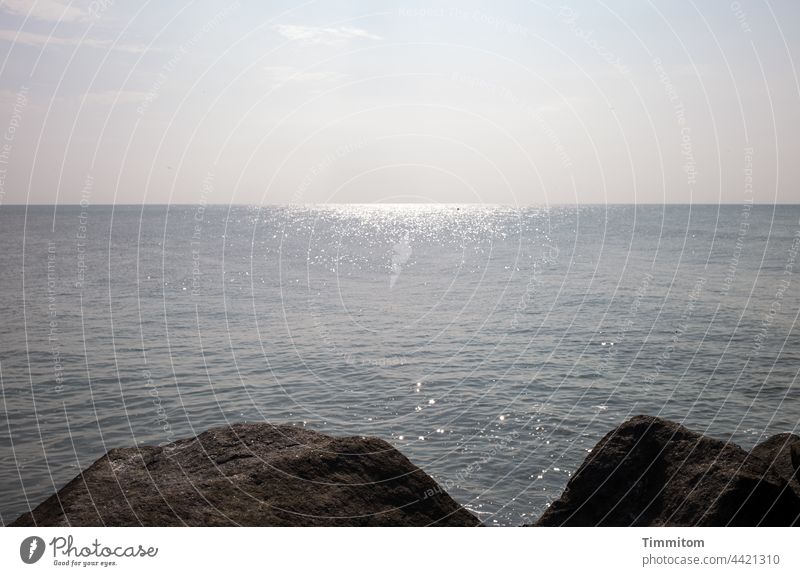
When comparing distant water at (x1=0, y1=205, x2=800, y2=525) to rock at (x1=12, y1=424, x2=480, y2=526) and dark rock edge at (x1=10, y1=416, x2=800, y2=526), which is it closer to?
dark rock edge at (x1=10, y1=416, x2=800, y2=526)

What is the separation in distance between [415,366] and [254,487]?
20430mm

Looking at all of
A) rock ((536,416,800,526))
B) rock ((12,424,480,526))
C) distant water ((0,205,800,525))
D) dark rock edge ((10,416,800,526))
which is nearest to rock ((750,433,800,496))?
dark rock edge ((10,416,800,526))

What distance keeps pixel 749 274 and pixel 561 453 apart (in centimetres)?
4980

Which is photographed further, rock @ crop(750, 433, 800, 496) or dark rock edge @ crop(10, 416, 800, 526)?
rock @ crop(750, 433, 800, 496)

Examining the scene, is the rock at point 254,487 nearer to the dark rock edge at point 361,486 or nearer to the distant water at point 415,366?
the dark rock edge at point 361,486

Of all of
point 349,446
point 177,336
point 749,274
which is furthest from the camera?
point 749,274

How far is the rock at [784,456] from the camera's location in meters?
10.5

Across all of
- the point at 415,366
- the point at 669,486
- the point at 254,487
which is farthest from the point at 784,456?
the point at 415,366

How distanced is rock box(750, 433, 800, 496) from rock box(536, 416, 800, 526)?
809 millimetres

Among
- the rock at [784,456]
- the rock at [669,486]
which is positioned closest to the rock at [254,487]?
the rock at [669,486]

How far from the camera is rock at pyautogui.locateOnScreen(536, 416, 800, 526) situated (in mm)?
9141

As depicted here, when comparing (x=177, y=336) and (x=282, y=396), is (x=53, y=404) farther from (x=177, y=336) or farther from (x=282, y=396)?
(x=177, y=336)

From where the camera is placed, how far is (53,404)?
24.0m

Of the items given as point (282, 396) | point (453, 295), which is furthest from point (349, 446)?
point (453, 295)
